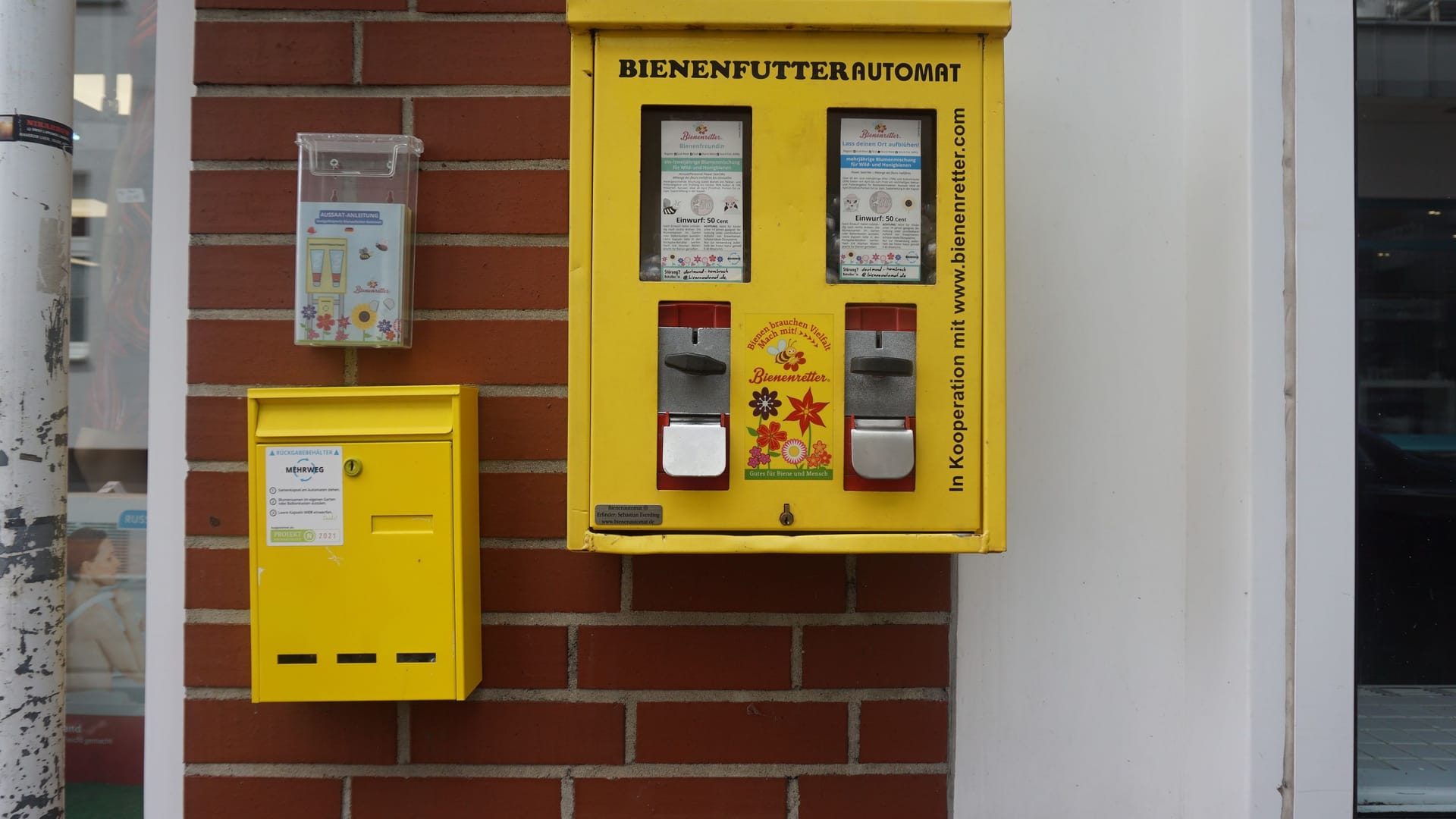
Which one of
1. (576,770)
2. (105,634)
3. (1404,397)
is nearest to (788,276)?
(576,770)

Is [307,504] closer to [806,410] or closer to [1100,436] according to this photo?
[806,410]

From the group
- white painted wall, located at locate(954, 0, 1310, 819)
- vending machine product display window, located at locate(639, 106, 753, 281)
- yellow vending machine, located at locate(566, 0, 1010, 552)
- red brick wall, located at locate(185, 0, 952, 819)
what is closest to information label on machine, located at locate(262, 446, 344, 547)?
red brick wall, located at locate(185, 0, 952, 819)

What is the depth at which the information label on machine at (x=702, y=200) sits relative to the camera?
1.18 m

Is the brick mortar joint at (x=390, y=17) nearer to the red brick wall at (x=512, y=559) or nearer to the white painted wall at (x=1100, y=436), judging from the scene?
the red brick wall at (x=512, y=559)

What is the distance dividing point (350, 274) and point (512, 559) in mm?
590

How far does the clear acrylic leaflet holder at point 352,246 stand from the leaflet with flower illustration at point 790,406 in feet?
2.30

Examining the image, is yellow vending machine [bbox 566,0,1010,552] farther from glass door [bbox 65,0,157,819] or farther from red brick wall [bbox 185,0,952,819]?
glass door [bbox 65,0,157,819]

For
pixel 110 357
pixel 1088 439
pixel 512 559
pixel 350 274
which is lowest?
pixel 512 559

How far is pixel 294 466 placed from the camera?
1.30 metres

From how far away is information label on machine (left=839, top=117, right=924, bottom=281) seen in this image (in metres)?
1.18

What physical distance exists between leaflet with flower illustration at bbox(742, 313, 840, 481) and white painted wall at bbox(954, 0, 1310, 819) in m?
0.53

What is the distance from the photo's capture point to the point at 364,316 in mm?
1426

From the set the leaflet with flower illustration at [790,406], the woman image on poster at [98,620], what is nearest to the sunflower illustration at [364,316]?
the leaflet with flower illustration at [790,406]

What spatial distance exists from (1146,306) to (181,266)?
5.98 feet
